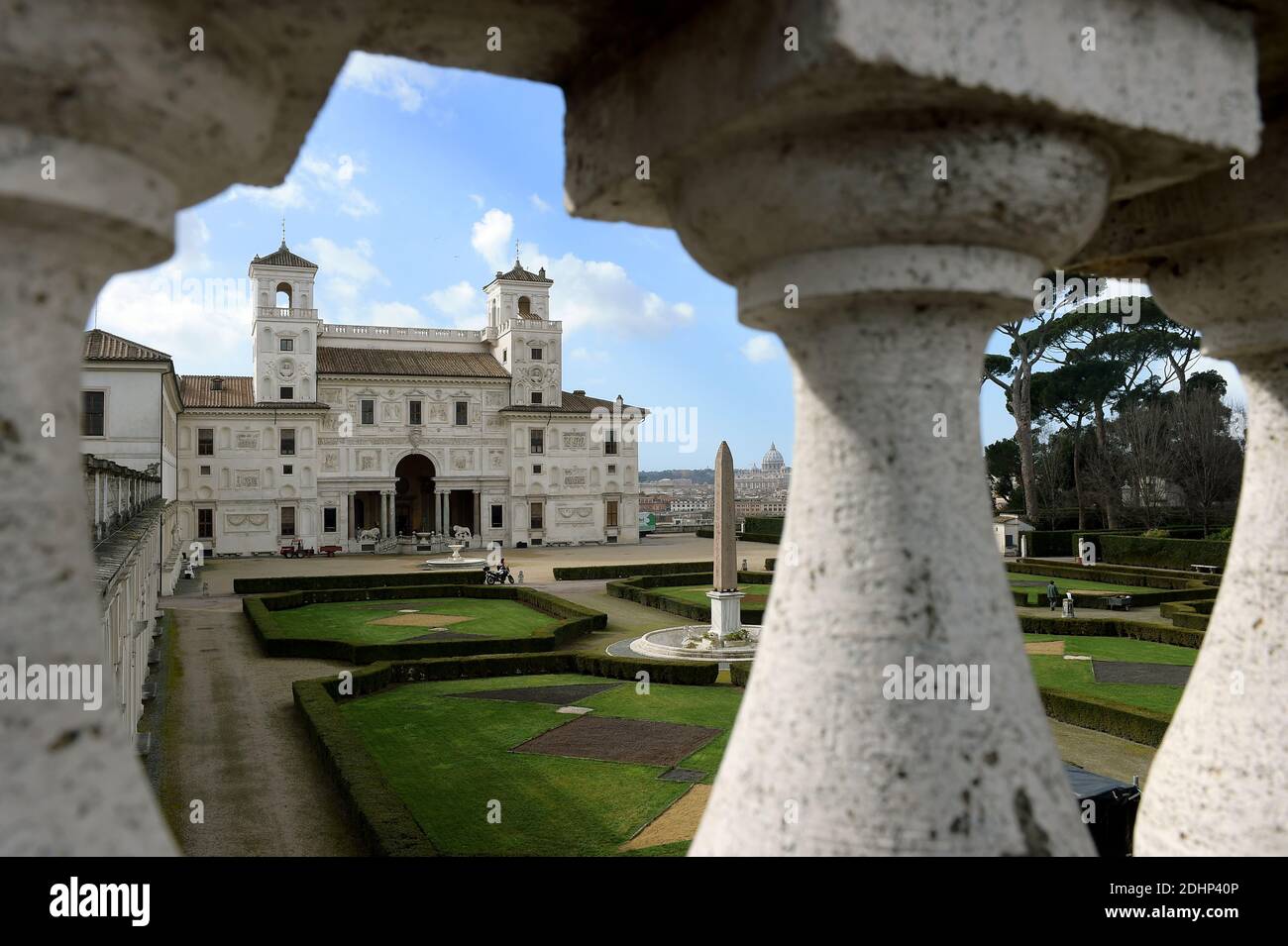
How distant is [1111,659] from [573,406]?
36.1 m

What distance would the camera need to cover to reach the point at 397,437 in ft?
157

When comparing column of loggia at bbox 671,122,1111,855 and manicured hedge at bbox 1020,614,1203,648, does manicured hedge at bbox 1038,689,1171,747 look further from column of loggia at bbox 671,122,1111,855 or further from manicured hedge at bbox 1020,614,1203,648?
column of loggia at bbox 671,122,1111,855

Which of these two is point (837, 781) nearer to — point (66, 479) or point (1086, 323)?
point (66, 479)

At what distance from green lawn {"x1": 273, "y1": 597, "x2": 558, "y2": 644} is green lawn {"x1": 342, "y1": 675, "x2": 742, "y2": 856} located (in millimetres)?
5361

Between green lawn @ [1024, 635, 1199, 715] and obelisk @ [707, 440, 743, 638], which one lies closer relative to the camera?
green lawn @ [1024, 635, 1199, 715]

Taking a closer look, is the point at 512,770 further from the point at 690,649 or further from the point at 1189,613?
the point at 1189,613

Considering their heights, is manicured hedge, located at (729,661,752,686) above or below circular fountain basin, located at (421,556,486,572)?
below

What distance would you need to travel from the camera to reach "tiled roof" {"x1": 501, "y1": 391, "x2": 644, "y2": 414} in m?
49.1

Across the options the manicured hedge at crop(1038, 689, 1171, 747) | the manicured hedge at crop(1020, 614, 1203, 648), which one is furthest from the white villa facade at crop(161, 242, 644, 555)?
the manicured hedge at crop(1038, 689, 1171, 747)

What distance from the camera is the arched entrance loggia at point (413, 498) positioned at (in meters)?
52.6

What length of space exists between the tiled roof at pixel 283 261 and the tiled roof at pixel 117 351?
49.7 ft

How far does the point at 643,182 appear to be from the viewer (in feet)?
6.58

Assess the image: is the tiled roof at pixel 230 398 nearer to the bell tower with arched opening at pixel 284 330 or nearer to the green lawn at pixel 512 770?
the bell tower with arched opening at pixel 284 330
